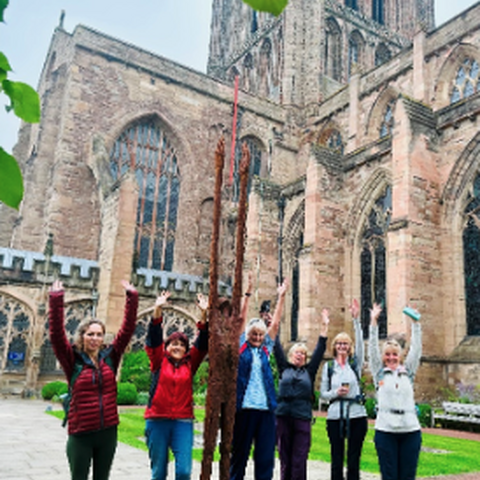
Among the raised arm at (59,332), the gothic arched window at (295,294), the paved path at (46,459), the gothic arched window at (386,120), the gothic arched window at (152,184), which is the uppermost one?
the gothic arched window at (386,120)

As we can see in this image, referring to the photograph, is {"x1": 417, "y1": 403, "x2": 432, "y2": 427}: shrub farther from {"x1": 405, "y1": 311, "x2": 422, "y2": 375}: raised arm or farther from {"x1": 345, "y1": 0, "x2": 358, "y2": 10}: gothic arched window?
{"x1": 345, "y1": 0, "x2": 358, "y2": 10}: gothic arched window

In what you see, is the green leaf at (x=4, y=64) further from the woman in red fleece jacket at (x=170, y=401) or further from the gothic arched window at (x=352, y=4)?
the gothic arched window at (x=352, y=4)

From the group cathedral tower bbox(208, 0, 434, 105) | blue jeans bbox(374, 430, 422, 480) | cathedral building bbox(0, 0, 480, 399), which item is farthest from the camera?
cathedral tower bbox(208, 0, 434, 105)

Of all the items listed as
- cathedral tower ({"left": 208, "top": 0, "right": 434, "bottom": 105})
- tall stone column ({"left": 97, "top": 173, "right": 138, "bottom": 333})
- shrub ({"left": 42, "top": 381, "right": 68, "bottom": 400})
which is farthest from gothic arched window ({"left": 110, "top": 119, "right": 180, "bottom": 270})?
shrub ({"left": 42, "top": 381, "right": 68, "bottom": 400})

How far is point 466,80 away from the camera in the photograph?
20.6m

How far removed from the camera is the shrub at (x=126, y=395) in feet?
43.1

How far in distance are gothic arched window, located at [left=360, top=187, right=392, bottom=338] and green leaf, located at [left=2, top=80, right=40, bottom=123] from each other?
16288mm

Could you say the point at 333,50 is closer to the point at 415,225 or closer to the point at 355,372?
the point at 415,225

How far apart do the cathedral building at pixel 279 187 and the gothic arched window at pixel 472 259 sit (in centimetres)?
4

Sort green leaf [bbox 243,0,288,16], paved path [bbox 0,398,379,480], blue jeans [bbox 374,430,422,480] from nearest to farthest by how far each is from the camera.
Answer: green leaf [bbox 243,0,288,16]
blue jeans [bbox 374,430,422,480]
paved path [bbox 0,398,379,480]

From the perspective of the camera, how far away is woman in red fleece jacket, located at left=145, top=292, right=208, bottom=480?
3.72 metres

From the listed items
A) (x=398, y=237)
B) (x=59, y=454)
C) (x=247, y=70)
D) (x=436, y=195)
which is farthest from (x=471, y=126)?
(x=247, y=70)

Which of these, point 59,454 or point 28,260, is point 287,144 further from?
point 59,454

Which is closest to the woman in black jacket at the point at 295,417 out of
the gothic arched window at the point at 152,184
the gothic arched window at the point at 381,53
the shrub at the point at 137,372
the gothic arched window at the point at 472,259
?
the gothic arched window at the point at 472,259
